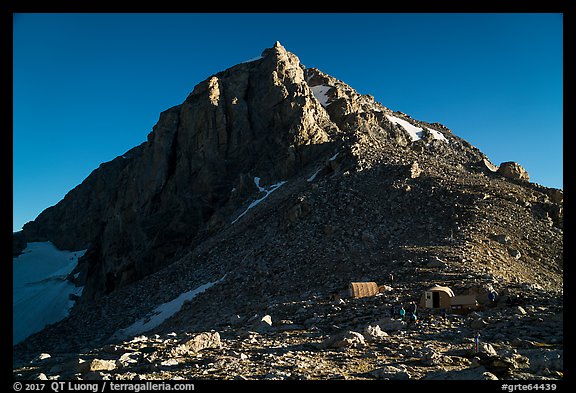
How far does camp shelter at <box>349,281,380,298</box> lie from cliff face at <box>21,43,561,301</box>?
844 inches

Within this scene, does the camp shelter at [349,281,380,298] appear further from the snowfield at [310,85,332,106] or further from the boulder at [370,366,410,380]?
the snowfield at [310,85,332,106]

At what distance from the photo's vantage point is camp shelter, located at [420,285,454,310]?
1806 centimetres

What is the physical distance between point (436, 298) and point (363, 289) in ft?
12.6

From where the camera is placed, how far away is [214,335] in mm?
13953

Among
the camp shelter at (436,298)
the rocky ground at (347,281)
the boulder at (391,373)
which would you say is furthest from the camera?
the camp shelter at (436,298)

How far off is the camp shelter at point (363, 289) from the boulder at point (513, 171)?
32.6 meters

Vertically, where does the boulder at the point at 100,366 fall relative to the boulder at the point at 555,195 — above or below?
below

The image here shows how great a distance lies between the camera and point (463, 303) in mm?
18000

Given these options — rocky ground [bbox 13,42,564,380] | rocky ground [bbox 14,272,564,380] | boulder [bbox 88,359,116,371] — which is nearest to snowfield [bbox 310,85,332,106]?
rocky ground [bbox 13,42,564,380]

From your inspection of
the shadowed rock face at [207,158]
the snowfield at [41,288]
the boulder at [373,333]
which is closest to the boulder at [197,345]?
the boulder at [373,333]

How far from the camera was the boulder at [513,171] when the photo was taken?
4556 cm

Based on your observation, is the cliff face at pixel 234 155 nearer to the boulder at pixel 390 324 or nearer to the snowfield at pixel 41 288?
the snowfield at pixel 41 288

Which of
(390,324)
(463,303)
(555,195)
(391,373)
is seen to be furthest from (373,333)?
(555,195)
